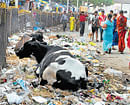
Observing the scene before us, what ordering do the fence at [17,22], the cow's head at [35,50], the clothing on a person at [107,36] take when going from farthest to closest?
the clothing on a person at [107,36]
the fence at [17,22]
the cow's head at [35,50]

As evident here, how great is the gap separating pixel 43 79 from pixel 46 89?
0.19 metres

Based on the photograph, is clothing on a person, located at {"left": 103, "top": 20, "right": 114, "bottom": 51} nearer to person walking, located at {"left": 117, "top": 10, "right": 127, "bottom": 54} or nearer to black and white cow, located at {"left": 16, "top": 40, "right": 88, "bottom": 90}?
person walking, located at {"left": 117, "top": 10, "right": 127, "bottom": 54}

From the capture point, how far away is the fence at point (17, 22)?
555cm

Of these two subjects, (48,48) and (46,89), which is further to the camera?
(48,48)

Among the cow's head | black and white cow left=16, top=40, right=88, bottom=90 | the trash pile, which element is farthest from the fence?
black and white cow left=16, top=40, right=88, bottom=90

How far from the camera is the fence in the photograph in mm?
5551

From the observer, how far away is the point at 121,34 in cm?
1047

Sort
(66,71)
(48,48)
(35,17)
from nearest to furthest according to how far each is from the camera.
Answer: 1. (66,71)
2. (48,48)
3. (35,17)

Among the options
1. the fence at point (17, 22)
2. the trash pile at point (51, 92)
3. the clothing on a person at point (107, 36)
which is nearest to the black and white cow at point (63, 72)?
the trash pile at point (51, 92)

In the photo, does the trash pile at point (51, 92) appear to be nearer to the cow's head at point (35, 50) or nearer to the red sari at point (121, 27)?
the cow's head at point (35, 50)

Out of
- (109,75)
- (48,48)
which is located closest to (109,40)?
(109,75)

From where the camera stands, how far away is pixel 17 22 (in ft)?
46.8

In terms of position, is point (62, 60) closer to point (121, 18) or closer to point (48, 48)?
point (48, 48)

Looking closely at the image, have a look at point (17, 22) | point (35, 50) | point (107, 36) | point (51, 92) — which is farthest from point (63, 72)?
point (17, 22)
